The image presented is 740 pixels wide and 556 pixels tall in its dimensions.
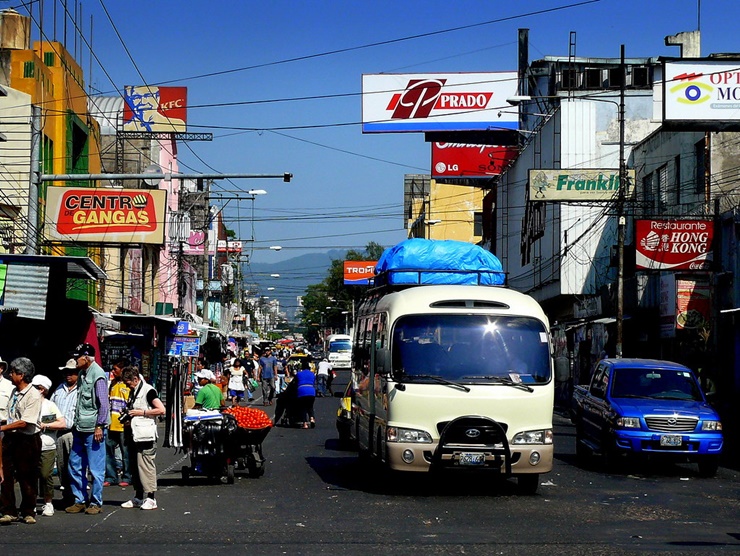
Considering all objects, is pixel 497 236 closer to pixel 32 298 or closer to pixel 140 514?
pixel 32 298

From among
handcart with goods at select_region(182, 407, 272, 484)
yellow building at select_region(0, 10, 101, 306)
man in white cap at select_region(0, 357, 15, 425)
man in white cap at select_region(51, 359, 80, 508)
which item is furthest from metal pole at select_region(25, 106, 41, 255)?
man in white cap at select_region(0, 357, 15, 425)

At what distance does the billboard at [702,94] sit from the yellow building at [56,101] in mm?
16524

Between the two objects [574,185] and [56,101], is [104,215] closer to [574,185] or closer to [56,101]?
[56,101]

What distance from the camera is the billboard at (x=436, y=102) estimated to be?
205 feet

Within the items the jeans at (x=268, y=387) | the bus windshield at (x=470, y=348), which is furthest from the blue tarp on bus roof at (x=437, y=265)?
the jeans at (x=268, y=387)

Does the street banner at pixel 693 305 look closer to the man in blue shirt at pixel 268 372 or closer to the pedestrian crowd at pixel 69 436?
the man in blue shirt at pixel 268 372

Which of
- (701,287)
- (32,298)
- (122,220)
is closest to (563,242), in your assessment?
(701,287)

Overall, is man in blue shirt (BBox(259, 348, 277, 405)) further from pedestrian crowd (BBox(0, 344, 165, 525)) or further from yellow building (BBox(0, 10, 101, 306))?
pedestrian crowd (BBox(0, 344, 165, 525))

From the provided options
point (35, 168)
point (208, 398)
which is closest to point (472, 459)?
point (208, 398)

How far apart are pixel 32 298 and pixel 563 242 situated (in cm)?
3366

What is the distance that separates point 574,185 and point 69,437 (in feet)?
91.1

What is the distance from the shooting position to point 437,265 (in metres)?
19.7

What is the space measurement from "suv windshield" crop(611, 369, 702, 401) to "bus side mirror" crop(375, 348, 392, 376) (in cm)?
598

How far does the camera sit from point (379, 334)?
17141 millimetres
